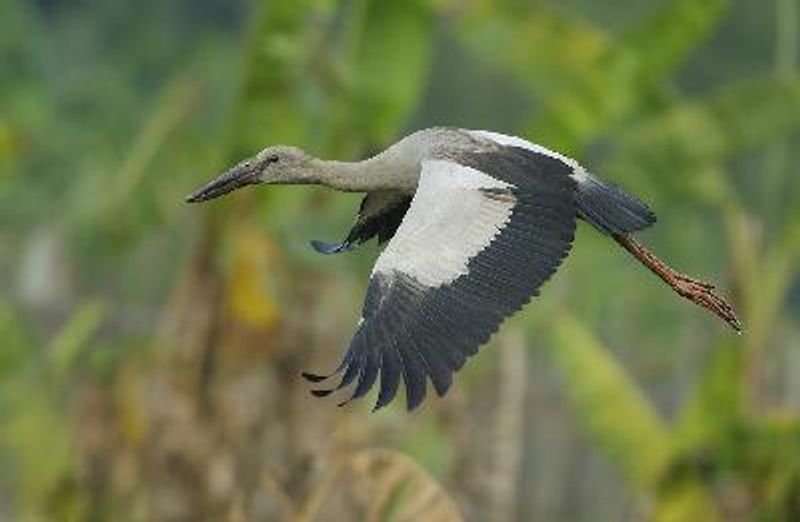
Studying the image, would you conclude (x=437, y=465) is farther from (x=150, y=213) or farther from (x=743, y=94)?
(x=743, y=94)

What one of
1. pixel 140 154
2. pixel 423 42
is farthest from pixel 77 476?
pixel 423 42

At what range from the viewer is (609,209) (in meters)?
5.94

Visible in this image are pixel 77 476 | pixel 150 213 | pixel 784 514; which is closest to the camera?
pixel 784 514

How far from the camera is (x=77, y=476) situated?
11.8 m

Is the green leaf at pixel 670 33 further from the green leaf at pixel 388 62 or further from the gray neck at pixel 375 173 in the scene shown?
the gray neck at pixel 375 173

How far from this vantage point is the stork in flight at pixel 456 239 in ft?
17.9

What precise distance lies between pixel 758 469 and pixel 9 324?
142 inches

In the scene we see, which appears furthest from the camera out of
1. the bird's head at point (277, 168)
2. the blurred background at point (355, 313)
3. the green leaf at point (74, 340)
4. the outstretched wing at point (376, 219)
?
the green leaf at point (74, 340)

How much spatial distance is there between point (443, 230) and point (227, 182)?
73cm

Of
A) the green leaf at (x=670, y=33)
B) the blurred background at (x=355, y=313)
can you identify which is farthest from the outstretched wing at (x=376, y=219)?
the green leaf at (x=670, y=33)

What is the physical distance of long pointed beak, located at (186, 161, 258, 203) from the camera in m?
5.92

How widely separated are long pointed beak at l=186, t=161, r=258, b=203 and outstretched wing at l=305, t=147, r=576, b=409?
0.53m

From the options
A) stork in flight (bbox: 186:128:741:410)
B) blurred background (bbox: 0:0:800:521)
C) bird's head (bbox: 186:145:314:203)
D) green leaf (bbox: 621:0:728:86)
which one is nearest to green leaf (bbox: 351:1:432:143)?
blurred background (bbox: 0:0:800:521)

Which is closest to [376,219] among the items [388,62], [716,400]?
[388,62]
